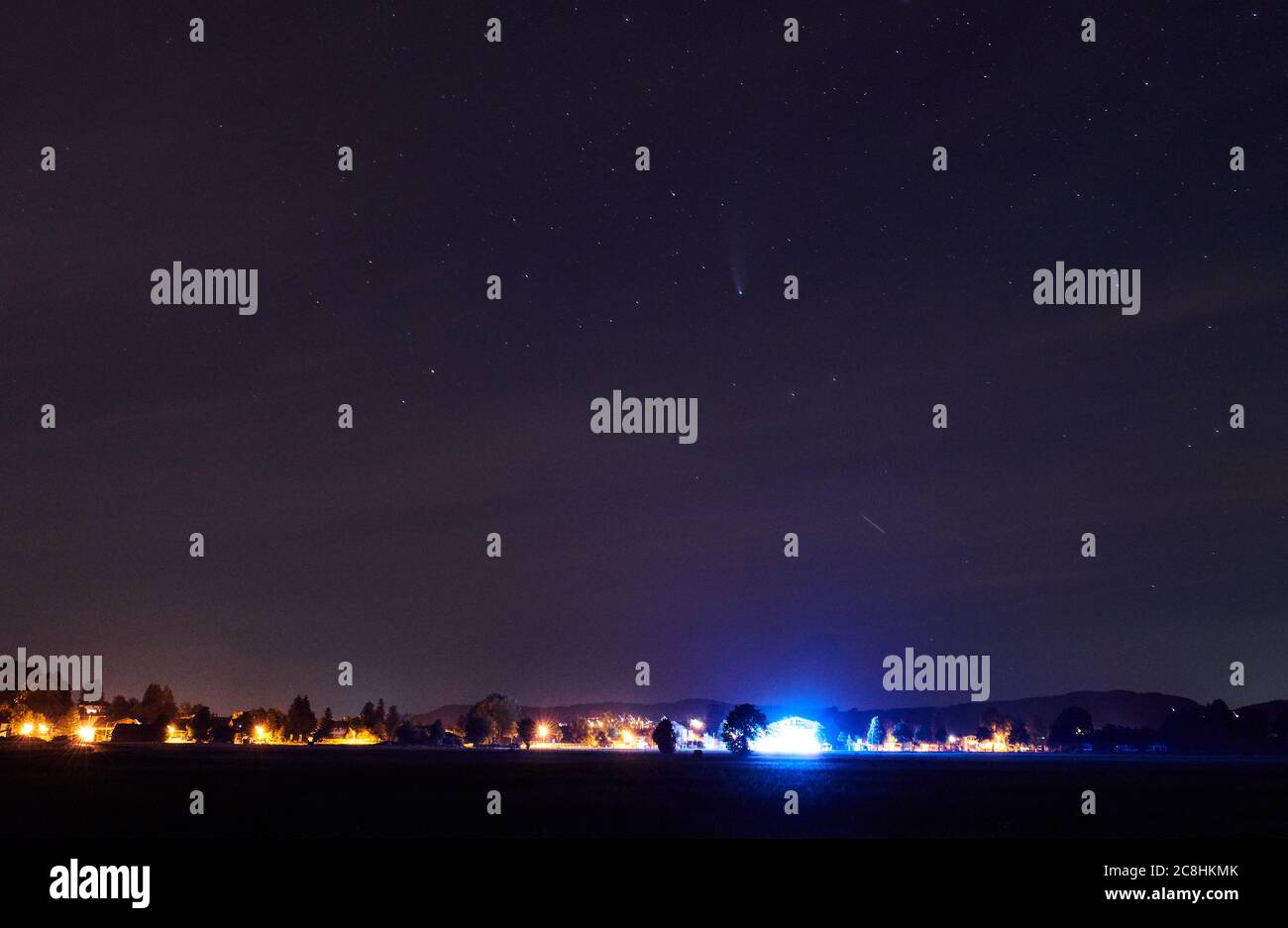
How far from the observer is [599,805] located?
86.2 m

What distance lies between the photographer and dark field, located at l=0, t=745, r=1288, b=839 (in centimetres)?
6769

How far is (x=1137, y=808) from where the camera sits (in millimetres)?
95125

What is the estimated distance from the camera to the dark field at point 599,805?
67688 millimetres
